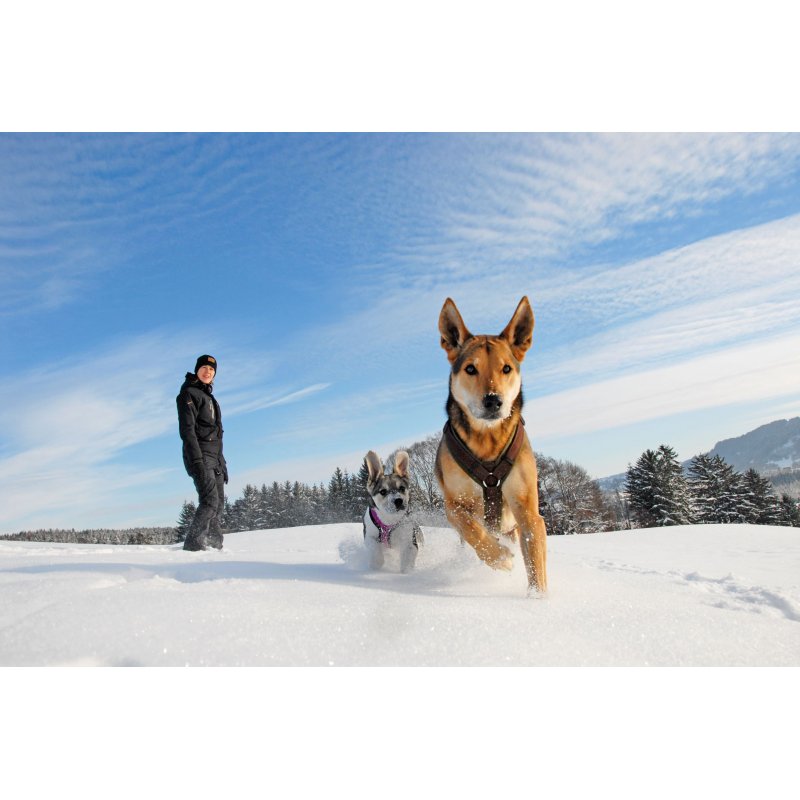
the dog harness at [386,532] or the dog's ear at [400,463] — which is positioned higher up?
the dog's ear at [400,463]

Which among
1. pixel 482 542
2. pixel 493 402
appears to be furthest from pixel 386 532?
pixel 493 402

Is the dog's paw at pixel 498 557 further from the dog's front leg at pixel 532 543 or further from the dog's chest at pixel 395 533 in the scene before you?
the dog's chest at pixel 395 533

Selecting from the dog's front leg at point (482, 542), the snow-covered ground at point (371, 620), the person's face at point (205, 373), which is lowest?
the snow-covered ground at point (371, 620)

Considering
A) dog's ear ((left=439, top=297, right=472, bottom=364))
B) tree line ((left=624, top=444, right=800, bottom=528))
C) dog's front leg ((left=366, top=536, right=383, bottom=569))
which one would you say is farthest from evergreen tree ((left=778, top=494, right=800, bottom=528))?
dog's ear ((left=439, top=297, right=472, bottom=364))

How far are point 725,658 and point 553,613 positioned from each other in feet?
3.00

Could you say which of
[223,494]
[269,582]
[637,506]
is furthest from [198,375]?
[637,506]

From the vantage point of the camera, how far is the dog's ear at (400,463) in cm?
674

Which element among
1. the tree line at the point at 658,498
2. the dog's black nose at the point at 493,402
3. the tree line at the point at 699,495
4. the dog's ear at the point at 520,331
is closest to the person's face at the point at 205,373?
the dog's ear at the point at 520,331

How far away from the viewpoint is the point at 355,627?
289cm

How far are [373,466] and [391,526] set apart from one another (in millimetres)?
1076

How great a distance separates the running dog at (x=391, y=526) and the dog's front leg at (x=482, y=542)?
1221mm

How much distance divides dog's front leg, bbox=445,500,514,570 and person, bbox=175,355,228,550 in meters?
4.99

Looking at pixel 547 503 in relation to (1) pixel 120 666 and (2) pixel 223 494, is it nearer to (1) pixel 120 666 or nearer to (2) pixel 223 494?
(2) pixel 223 494

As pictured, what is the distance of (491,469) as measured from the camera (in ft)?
14.2
